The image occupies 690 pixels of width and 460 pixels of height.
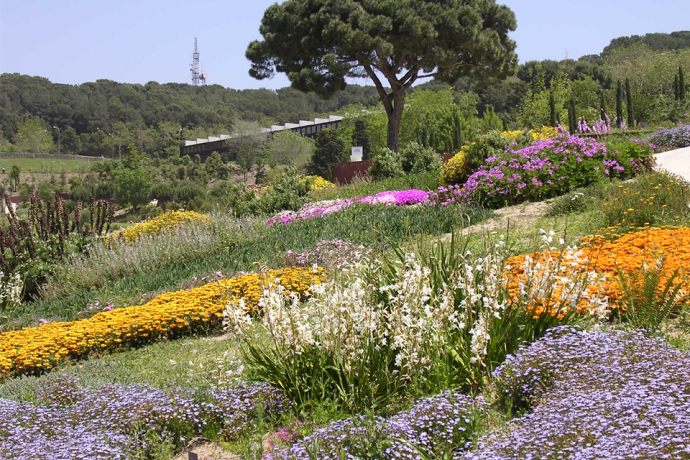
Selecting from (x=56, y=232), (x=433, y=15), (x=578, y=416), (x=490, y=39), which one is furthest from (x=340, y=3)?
(x=578, y=416)

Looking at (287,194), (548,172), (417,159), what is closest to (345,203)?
(287,194)

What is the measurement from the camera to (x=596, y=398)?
276 centimetres

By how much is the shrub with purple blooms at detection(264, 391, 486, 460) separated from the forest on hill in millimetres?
47485

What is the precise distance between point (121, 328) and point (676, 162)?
10308 millimetres

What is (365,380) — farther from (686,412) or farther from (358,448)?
(686,412)

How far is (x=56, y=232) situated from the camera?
36.4 ft

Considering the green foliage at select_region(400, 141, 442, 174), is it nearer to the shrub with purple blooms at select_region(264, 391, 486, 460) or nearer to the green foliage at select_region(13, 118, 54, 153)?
the shrub with purple blooms at select_region(264, 391, 486, 460)

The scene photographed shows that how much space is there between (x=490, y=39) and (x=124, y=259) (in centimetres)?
1727

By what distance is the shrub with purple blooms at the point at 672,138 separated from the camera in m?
16.1

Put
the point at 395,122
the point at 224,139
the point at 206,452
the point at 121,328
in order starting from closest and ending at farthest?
the point at 206,452 < the point at 121,328 < the point at 395,122 < the point at 224,139

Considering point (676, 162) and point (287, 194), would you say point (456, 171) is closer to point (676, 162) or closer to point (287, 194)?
point (287, 194)

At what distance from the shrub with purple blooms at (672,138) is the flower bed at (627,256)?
11.3 m

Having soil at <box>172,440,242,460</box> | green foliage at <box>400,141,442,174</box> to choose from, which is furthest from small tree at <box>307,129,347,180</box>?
soil at <box>172,440,242,460</box>

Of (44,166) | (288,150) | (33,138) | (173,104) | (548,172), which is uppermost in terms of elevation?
(173,104)
